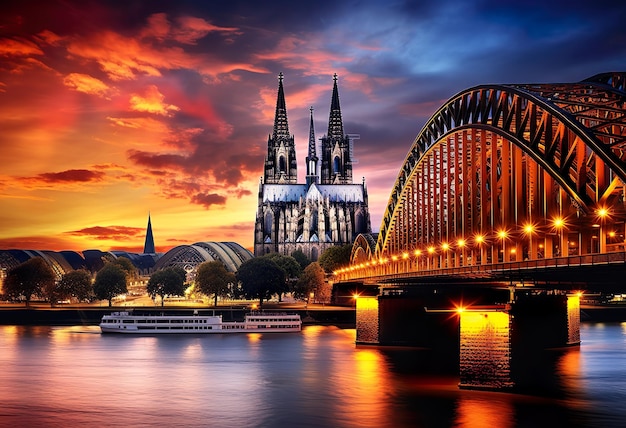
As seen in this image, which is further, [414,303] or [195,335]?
[195,335]

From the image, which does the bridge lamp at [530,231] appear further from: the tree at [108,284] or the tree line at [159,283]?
the tree at [108,284]

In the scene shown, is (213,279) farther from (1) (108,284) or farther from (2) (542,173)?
(2) (542,173)

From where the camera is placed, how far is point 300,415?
6084 cm

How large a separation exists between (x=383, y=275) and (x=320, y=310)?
200ft

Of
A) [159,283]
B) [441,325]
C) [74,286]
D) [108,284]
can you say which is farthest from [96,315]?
[441,325]

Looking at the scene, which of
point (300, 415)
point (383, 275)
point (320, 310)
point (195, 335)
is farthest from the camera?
point (320, 310)

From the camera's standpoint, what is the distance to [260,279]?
184 metres

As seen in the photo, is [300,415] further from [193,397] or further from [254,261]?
[254,261]

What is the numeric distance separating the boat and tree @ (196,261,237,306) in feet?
133

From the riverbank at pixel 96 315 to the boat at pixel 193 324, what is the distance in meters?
11.0

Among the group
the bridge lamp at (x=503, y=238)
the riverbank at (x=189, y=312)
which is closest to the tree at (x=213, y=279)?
the riverbank at (x=189, y=312)

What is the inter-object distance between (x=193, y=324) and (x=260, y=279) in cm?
4386

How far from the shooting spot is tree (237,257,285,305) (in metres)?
184

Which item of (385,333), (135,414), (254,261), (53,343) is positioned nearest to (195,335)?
(53,343)
